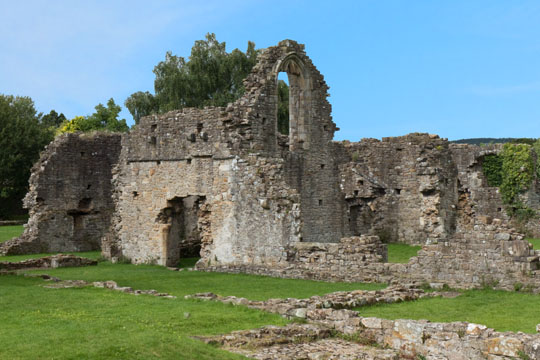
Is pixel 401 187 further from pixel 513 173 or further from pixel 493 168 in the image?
pixel 513 173

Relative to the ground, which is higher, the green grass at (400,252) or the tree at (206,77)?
the tree at (206,77)

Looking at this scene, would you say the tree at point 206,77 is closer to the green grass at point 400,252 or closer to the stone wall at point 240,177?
the stone wall at point 240,177

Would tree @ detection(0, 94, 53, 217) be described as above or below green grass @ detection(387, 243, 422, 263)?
above

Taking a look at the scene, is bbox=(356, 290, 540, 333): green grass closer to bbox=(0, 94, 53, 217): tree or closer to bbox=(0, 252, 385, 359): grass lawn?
bbox=(0, 252, 385, 359): grass lawn

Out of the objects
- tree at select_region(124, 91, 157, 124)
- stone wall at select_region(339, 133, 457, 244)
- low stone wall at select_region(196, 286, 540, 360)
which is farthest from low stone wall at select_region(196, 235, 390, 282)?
tree at select_region(124, 91, 157, 124)

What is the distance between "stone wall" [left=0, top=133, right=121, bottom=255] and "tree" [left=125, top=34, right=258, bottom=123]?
17789mm

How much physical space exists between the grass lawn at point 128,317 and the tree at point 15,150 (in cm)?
2820

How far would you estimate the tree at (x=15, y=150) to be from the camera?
42.9 meters

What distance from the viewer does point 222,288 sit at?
610 inches

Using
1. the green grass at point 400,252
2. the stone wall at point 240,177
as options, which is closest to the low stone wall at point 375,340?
the stone wall at point 240,177

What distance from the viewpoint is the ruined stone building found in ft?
53.5

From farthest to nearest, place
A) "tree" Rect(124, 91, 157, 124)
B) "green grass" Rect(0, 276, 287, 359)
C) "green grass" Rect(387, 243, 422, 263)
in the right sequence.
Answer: "tree" Rect(124, 91, 157, 124)
"green grass" Rect(387, 243, 422, 263)
"green grass" Rect(0, 276, 287, 359)

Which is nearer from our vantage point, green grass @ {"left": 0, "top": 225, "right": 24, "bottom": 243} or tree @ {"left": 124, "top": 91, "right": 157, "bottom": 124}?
green grass @ {"left": 0, "top": 225, "right": 24, "bottom": 243}

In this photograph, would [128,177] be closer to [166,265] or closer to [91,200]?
[166,265]
